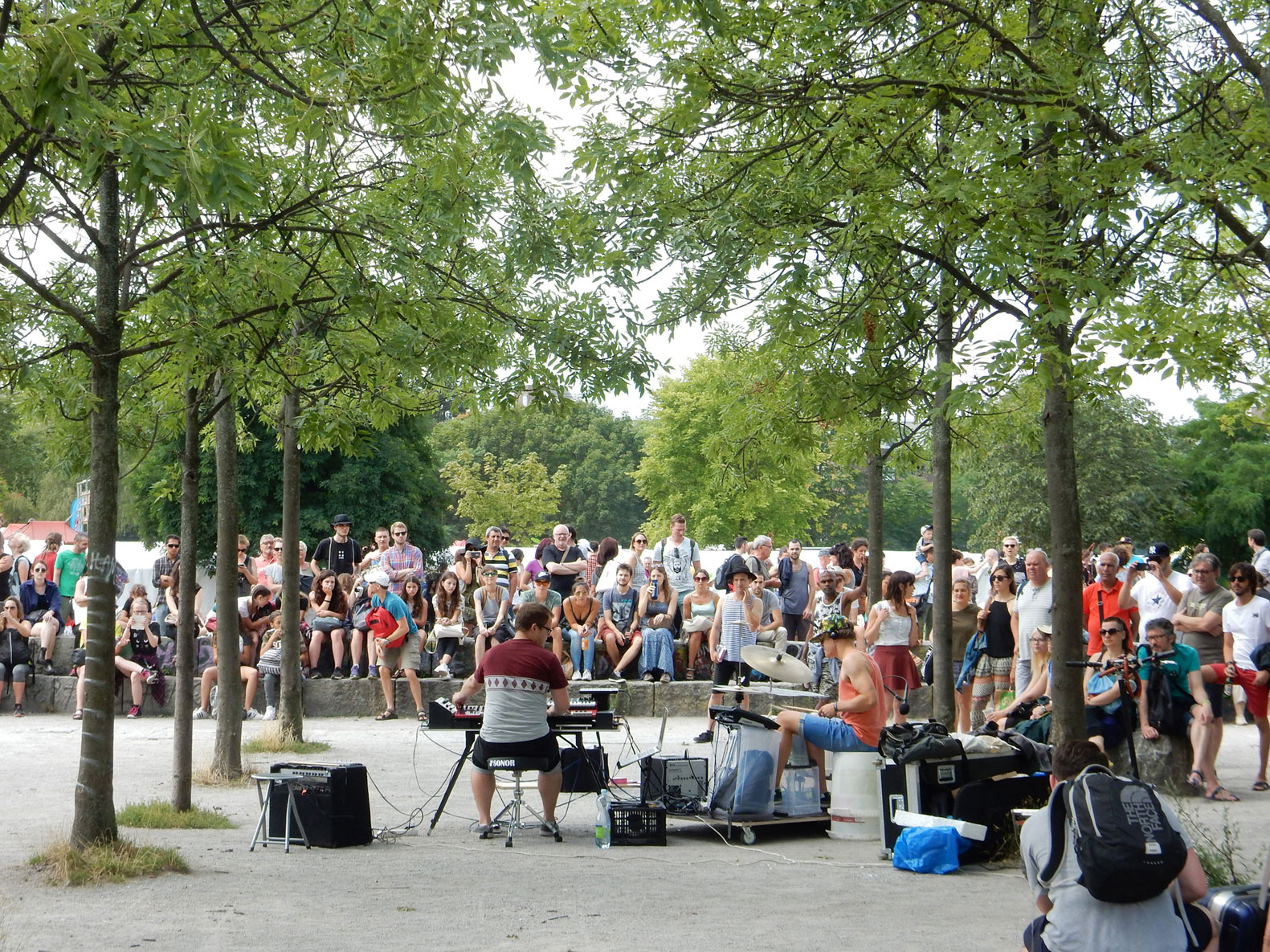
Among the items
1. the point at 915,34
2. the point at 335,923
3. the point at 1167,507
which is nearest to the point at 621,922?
the point at 335,923

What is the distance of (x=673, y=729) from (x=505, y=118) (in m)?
9.62

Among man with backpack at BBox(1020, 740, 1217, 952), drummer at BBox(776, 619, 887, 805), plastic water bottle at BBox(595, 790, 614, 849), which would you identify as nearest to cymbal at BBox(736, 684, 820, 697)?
drummer at BBox(776, 619, 887, 805)

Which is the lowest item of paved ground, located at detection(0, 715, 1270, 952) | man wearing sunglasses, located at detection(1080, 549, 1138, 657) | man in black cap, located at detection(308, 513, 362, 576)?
paved ground, located at detection(0, 715, 1270, 952)

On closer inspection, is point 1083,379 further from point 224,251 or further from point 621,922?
point 224,251

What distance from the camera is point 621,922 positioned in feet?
22.7

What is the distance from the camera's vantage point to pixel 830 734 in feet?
32.8

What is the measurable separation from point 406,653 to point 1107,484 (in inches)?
1621

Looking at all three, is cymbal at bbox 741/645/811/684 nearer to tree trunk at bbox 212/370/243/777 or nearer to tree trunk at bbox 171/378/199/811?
tree trunk at bbox 171/378/199/811

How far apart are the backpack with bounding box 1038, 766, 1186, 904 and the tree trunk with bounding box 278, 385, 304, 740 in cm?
969

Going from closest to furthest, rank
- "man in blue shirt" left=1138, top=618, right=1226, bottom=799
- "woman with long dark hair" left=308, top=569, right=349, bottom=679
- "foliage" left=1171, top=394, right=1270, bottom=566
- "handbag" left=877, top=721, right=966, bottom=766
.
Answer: "handbag" left=877, top=721, right=966, bottom=766 < "man in blue shirt" left=1138, top=618, right=1226, bottom=799 < "woman with long dark hair" left=308, top=569, right=349, bottom=679 < "foliage" left=1171, top=394, right=1270, bottom=566

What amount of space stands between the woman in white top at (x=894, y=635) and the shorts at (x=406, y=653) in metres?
6.65

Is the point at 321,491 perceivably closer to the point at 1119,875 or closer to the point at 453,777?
the point at 453,777

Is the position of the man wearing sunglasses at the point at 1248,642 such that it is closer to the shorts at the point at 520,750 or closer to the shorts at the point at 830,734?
the shorts at the point at 830,734

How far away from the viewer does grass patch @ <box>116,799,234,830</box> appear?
9336mm
